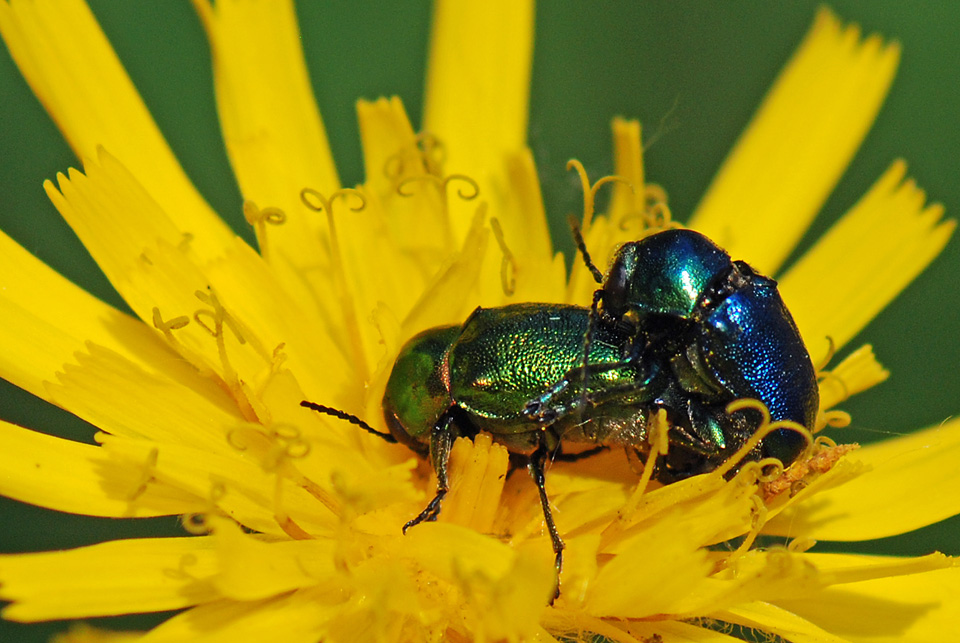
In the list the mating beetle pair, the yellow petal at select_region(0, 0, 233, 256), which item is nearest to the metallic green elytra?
the mating beetle pair

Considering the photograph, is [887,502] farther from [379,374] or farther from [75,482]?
[75,482]

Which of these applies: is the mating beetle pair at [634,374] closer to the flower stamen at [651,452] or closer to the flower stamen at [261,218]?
the flower stamen at [651,452]

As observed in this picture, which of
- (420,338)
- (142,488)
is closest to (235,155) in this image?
(420,338)

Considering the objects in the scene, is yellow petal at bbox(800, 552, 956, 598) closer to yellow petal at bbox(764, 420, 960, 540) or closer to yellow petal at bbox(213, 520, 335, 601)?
yellow petal at bbox(764, 420, 960, 540)

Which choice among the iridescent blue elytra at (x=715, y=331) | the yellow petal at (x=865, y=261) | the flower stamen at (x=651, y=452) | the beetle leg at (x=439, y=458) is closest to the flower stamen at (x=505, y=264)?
the iridescent blue elytra at (x=715, y=331)

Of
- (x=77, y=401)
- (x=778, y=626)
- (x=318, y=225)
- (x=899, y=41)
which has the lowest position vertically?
(x=778, y=626)

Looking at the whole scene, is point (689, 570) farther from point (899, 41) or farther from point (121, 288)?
point (899, 41)
